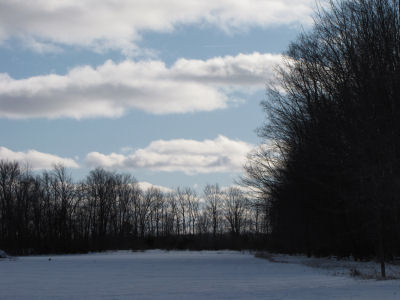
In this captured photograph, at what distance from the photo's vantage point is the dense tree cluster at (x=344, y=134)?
25828 mm

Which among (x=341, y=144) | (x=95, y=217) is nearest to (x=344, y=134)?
(x=341, y=144)

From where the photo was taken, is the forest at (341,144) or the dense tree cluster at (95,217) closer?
the forest at (341,144)

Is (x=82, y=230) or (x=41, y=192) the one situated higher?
(x=41, y=192)

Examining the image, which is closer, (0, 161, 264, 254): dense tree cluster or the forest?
the forest

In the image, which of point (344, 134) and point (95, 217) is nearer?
point (344, 134)

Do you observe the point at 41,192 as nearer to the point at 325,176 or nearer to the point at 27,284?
the point at 325,176

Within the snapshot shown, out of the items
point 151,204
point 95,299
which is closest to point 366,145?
point 95,299

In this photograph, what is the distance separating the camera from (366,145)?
2575 centimetres

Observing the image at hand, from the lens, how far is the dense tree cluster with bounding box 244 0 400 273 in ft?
84.7

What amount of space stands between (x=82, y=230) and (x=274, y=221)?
55.7 metres

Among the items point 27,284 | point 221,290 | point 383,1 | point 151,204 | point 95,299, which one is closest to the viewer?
point 95,299

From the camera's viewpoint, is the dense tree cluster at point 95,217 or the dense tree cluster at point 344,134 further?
the dense tree cluster at point 95,217

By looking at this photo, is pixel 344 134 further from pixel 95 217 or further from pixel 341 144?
pixel 95 217

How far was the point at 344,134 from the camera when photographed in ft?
94.6
